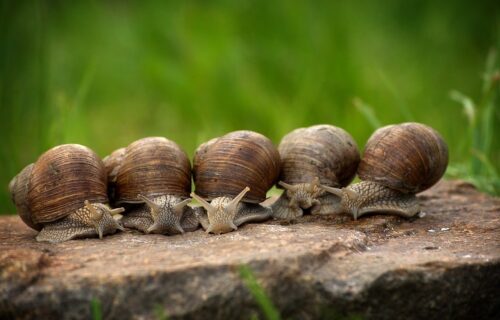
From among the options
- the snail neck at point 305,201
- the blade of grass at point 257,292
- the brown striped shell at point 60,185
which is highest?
the brown striped shell at point 60,185

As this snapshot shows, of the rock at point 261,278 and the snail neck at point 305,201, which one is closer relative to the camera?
the rock at point 261,278

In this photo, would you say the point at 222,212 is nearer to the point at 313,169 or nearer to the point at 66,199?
the point at 313,169

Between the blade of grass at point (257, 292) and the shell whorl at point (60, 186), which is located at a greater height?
the shell whorl at point (60, 186)

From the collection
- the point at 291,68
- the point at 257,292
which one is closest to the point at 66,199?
the point at 257,292

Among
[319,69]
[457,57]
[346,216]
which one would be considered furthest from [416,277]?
[457,57]

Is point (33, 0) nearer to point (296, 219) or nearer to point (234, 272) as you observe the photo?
point (296, 219)

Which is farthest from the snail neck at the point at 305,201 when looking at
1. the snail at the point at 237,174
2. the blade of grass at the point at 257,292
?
the blade of grass at the point at 257,292

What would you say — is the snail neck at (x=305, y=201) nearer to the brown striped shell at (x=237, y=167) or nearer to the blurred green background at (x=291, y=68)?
the brown striped shell at (x=237, y=167)
